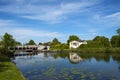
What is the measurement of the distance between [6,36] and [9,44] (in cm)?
403

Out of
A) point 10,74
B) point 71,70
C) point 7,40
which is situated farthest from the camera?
point 7,40

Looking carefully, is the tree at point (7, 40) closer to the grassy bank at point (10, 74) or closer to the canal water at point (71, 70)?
the canal water at point (71, 70)

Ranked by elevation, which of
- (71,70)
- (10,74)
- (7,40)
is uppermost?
(7,40)

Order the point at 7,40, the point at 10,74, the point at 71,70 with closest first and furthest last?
the point at 10,74 → the point at 71,70 → the point at 7,40

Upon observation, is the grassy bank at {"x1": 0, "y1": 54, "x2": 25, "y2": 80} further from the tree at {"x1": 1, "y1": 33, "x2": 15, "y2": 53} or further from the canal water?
the tree at {"x1": 1, "y1": 33, "x2": 15, "y2": 53}

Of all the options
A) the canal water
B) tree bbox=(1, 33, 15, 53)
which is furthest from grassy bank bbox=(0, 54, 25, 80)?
tree bbox=(1, 33, 15, 53)

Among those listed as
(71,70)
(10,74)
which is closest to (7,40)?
(71,70)

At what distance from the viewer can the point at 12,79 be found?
61.6 ft

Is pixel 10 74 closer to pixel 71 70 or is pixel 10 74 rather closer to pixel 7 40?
pixel 71 70

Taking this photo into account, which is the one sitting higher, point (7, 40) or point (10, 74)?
point (7, 40)

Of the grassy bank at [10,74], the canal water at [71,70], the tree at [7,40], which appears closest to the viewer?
the grassy bank at [10,74]

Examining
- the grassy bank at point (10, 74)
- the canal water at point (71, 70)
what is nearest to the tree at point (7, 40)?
the canal water at point (71, 70)

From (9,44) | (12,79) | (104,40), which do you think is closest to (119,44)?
(104,40)

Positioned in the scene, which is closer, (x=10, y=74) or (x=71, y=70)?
(x=10, y=74)
